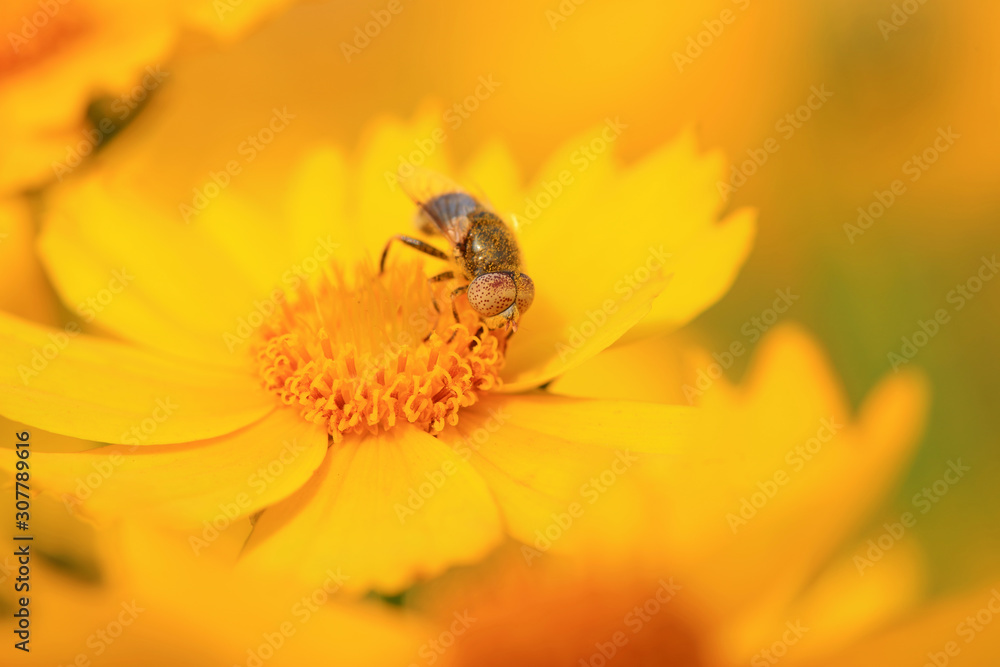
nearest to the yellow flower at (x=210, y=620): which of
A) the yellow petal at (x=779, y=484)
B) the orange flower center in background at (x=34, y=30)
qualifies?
the yellow petal at (x=779, y=484)

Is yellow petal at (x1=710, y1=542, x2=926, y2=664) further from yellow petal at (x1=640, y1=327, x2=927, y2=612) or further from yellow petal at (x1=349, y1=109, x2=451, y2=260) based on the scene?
yellow petal at (x1=349, y1=109, x2=451, y2=260)

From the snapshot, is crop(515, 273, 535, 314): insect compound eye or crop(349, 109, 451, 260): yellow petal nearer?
crop(515, 273, 535, 314): insect compound eye

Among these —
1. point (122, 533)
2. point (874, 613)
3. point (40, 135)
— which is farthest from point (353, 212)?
point (874, 613)

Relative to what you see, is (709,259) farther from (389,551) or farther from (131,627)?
(131,627)

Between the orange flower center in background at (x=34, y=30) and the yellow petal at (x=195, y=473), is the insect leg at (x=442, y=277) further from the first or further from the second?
the orange flower center in background at (x=34, y=30)

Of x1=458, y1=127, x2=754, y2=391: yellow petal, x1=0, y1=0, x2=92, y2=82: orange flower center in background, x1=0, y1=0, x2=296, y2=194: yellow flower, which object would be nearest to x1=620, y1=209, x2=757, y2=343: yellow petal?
x1=458, y1=127, x2=754, y2=391: yellow petal

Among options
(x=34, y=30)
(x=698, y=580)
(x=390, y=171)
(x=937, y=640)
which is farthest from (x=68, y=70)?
(x=937, y=640)
